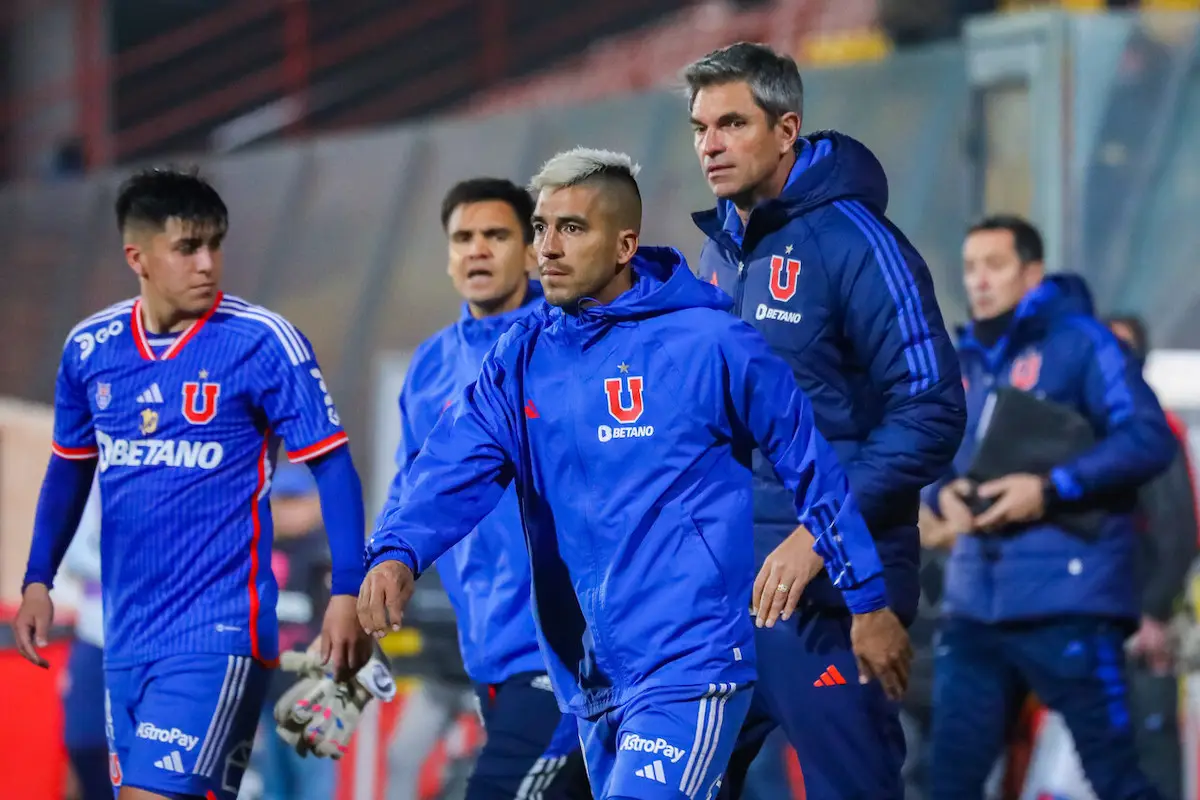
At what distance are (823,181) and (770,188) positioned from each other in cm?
13

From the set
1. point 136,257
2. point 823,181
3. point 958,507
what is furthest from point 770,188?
point 958,507

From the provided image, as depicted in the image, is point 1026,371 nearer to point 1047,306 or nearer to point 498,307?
point 1047,306

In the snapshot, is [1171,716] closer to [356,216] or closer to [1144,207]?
[1144,207]

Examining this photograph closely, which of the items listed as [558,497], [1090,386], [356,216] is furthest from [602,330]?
[356,216]

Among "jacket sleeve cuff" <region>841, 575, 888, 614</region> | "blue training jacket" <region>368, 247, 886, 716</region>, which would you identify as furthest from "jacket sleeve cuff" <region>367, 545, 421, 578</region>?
"jacket sleeve cuff" <region>841, 575, 888, 614</region>

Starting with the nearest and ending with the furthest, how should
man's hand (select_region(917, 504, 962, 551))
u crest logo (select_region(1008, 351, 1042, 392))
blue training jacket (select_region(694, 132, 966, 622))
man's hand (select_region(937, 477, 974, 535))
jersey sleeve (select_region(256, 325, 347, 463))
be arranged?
blue training jacket (select_region(694, 132, 966, 622)) → jersey sleeve (select_region(256, 325, 347, 463)) → man's hand (select_region(937, 477, 974, 535)) → u crest logo (select_region(1008, 351, 1042, 392)) → man's hand (select_region(917, 504, 962, 551))

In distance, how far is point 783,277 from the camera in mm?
4539

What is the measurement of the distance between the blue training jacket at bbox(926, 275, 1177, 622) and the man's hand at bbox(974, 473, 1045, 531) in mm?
85

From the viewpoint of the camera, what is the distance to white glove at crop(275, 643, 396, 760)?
5.26 metres

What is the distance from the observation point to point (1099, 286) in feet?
26.7

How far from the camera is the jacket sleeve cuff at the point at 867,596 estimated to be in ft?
13.0

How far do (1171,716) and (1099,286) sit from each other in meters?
1.90

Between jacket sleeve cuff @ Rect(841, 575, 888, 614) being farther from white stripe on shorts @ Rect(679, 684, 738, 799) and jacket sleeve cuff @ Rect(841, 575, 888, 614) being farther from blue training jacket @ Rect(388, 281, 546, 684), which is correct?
blue training jacket @ Rect(388, 281, 546, 684)

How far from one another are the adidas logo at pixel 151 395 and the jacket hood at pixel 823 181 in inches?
59.9
